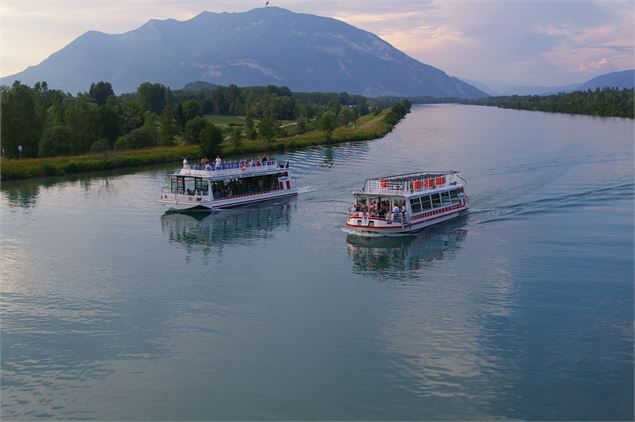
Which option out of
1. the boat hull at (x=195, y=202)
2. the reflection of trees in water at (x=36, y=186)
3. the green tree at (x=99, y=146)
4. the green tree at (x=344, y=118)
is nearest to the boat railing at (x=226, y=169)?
the boat hull at (x=195, y=202)

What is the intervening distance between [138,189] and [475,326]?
40931 millimetres

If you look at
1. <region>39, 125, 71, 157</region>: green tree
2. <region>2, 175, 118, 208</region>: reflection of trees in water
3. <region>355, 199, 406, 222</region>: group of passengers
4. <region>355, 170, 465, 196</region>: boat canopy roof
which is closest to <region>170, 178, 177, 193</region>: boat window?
<region>2, 175, 118, 208</region>: reflection of trees in water

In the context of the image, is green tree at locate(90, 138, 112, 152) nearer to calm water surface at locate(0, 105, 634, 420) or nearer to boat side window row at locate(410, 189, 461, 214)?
calm water surface at locate(0, 105, 634, 420)

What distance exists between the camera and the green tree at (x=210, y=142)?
82.6 meters

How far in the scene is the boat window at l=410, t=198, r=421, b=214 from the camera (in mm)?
41431

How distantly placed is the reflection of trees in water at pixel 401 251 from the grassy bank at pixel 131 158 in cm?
4076

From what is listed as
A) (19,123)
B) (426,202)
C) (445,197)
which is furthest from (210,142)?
(426,202)

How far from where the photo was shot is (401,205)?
41094mm

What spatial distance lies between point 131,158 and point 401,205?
146 ft

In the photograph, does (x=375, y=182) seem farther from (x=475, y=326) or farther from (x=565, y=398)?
(x=565, y=398)

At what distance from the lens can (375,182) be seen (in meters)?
41.9

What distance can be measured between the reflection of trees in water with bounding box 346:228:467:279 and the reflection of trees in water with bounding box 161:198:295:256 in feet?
22.2

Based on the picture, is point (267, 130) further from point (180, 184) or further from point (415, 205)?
point (415, 205)

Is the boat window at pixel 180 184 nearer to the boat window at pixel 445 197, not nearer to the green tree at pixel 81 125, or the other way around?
the boat window at pixel 445 197
